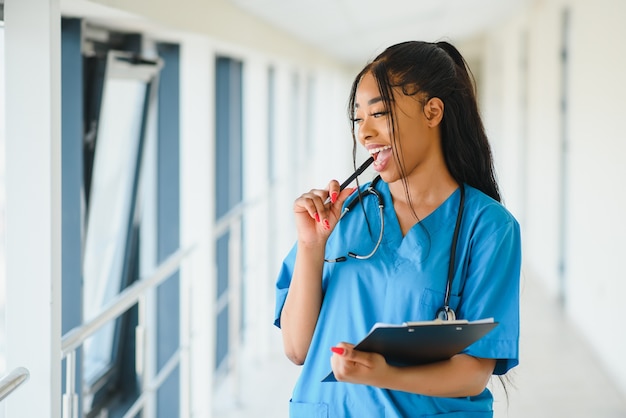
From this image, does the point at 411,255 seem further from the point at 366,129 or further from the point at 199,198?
the point at 199,198

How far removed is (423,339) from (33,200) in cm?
57

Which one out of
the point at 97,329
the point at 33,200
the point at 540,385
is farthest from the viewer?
the point at 540,385

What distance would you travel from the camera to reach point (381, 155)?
0.97m

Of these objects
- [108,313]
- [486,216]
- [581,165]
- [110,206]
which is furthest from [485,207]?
[581,165]

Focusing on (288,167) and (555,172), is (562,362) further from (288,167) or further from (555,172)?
(288,167)

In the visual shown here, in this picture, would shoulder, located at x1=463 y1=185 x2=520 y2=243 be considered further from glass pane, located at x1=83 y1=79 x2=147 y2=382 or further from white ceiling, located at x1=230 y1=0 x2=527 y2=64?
glass pane, located at x1=83 y1=79 x2=147 y2=382

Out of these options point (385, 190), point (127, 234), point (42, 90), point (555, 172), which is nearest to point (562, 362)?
point (555, 172)

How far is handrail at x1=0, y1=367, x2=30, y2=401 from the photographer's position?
98cm

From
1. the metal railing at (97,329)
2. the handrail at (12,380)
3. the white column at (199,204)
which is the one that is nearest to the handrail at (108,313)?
the metal railing at (97,329)

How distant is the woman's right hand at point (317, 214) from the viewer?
1004 mm

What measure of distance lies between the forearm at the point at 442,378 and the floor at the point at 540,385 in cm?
137

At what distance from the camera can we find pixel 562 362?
3.03m

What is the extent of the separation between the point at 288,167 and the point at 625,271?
2.15 metres

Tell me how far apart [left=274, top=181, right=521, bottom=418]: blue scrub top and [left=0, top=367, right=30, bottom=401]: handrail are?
0.34 metres
